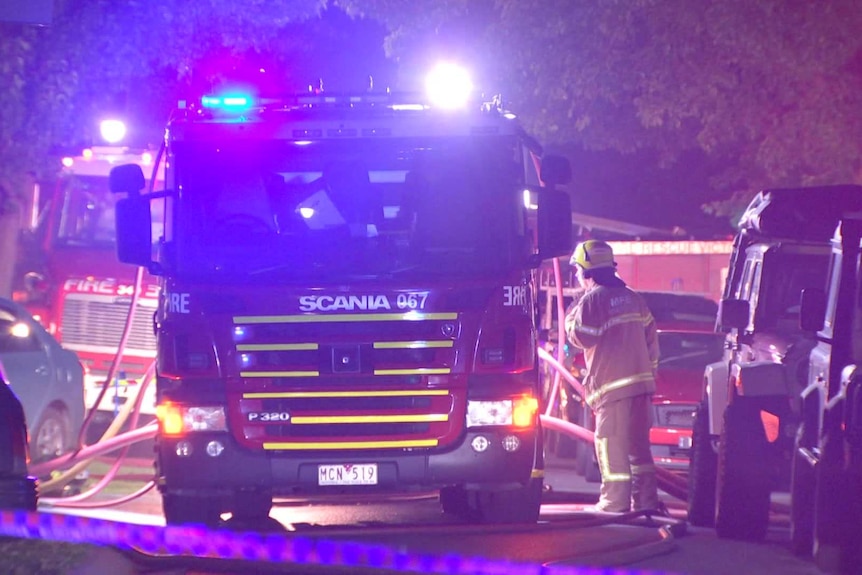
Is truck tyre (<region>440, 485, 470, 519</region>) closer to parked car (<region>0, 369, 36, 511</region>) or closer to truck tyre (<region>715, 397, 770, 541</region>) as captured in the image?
truck tyre (<region>715, 397, 770, 541</region>)

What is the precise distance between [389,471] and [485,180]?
1858 millimetres

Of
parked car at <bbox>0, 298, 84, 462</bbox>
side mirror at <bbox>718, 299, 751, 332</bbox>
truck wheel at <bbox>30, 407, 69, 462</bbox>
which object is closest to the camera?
side mirror at <bbox>718, 299, 751, 332</bbox>

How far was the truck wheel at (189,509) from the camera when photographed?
29.9 ft

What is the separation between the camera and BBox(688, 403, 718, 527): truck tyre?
33.6 ft

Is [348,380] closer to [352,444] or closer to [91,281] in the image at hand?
[352,444]

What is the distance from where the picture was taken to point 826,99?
18500mm

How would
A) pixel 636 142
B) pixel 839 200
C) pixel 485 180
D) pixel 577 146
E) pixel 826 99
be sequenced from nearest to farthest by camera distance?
pixel 485 180 < pixel 839 200 < pixel 826 99 < pixel 636 142 < pixel 577 146

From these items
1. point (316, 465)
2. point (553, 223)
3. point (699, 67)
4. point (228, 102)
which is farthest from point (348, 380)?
point (699, 67)

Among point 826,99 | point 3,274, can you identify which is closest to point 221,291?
point 826,99

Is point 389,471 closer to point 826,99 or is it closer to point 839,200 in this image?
point 839,200

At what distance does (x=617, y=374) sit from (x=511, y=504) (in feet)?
5.08

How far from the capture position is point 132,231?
8.88 m

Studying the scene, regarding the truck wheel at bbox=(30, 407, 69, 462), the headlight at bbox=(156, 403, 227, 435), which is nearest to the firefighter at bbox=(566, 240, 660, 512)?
the headlight at bbox=(156, 403, 227, 435)

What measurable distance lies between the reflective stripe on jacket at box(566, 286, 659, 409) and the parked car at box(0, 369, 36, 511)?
4.79m
